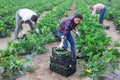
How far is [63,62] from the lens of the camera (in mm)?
6121

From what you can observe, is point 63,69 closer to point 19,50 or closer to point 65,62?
point 65,62

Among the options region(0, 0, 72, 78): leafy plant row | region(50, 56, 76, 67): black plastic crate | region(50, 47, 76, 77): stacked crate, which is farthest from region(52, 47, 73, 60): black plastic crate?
region(0, 0, 72, 78): leafy plant row

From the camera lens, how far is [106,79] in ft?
19.6

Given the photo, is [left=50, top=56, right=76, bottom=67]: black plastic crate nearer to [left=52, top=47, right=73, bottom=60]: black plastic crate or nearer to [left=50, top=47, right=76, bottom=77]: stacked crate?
[left=50, top=47, right=76, bottom=77]: stacked crate

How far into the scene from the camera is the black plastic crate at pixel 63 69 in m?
6.19

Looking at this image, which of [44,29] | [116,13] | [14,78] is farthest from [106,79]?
[116,13]

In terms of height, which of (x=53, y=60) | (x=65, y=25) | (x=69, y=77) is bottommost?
(x=69, y=77)

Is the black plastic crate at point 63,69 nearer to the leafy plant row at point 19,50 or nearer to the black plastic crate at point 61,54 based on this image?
the black plastic crate at point 61,54

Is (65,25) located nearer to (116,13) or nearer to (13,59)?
(13,59)

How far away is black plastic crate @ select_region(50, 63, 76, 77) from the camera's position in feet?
20.3

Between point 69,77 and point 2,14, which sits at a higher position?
point 2,14

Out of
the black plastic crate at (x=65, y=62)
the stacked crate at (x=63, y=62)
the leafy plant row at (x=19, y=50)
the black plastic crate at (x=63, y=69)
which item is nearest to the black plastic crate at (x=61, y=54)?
the stacked crate at (x=63, y=62)

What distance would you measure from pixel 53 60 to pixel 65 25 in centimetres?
93

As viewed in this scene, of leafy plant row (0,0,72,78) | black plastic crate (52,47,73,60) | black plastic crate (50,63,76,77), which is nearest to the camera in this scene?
leafy plant row (0,0,72,78)
